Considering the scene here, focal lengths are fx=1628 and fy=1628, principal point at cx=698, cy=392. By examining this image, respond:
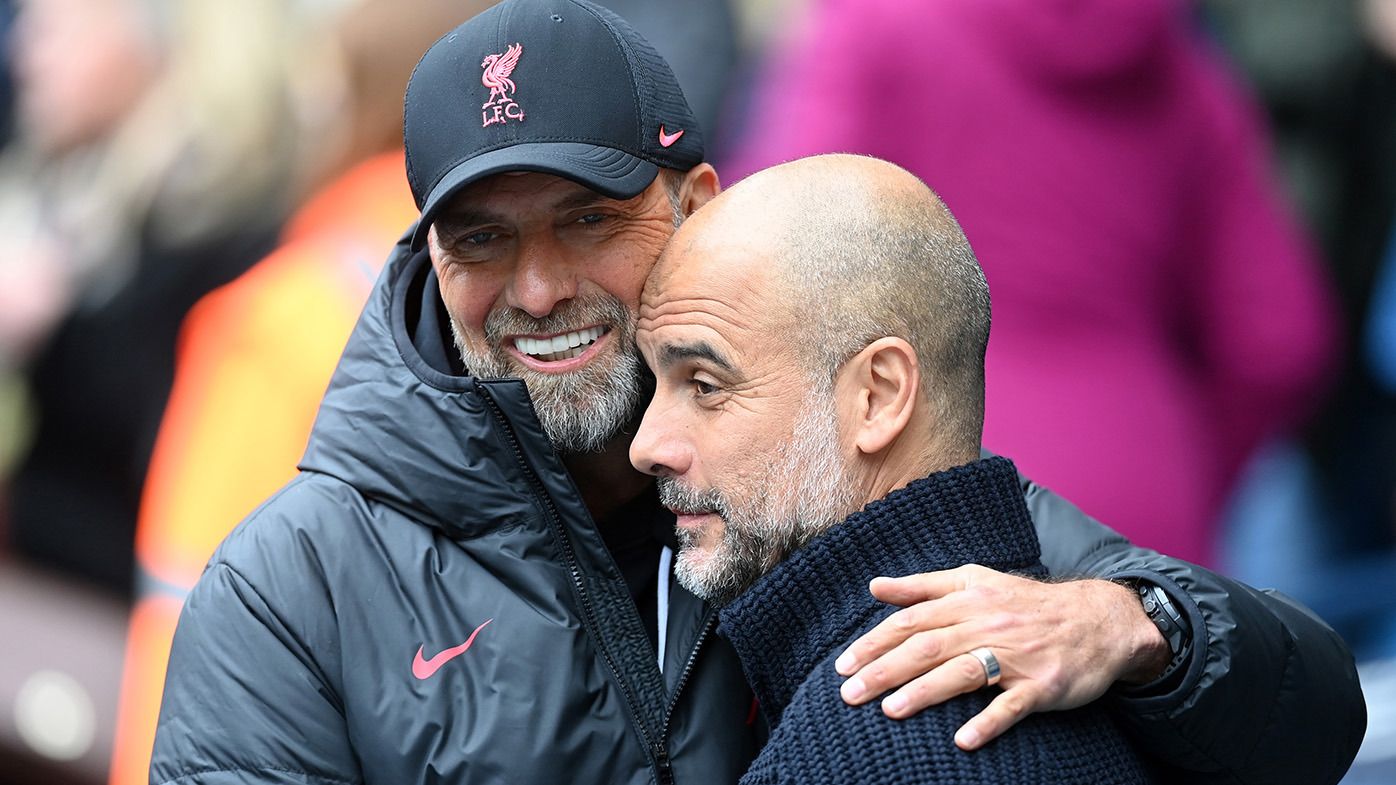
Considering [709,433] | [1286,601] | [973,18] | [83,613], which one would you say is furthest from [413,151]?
[83,613]

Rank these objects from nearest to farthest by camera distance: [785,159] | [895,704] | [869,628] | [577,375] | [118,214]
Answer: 1. [895,704]
2. [869,628]
3. [577,375]
4. [785,159]
5. [118,214]

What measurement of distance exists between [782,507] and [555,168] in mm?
540

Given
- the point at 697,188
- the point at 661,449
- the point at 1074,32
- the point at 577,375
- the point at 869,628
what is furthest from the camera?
the point at 1074,32

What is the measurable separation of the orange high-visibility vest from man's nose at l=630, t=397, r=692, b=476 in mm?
2036

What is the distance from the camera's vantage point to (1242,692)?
2.12 metres

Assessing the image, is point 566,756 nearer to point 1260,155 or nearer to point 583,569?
point 583,569

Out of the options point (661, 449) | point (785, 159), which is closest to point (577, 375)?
point (661, 449)

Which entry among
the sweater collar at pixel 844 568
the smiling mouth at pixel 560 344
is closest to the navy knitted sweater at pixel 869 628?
the sweater collar at pixel 844 568

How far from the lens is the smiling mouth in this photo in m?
2.31

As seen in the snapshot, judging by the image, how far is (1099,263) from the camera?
4.00m

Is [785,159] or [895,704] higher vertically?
[785,159]

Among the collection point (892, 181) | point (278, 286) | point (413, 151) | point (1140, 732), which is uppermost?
point (278, 286)

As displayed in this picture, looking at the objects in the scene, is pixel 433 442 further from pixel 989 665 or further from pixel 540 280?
pixel 989 665

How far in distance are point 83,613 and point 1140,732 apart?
143 inches
